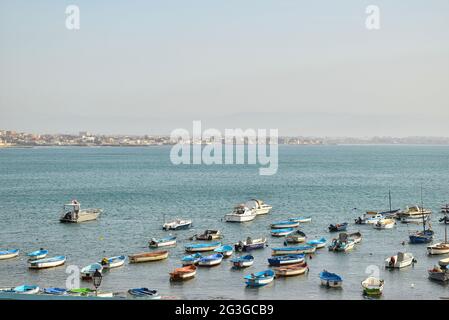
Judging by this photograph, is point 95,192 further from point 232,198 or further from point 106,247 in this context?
point 106,247

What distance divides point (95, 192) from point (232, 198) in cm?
1242

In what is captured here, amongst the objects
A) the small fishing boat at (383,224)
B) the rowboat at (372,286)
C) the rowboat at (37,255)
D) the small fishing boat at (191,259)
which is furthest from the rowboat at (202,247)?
the small fishing boat at (383,224)

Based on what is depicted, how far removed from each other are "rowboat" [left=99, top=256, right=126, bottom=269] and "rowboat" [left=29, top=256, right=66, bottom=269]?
170 cm

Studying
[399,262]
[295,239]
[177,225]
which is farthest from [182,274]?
[177,225]

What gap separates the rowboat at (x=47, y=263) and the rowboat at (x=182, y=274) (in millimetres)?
4589

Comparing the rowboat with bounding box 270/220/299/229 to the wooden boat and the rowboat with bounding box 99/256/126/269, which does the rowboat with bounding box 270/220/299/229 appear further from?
the rowboat with bounding box 99/256/126/269

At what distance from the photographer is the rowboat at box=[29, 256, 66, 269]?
70.2 feet

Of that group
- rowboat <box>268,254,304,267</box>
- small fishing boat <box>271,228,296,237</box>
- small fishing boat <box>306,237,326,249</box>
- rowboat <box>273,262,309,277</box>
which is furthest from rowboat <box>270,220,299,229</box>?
rowboat <box>273,262,309,277</box>

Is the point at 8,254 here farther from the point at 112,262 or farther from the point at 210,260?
the point at 210,260

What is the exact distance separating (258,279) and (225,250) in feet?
15.6

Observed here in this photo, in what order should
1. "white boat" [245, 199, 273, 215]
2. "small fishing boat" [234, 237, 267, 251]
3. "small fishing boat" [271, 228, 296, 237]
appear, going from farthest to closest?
Result: "white boat" [245, 199, 273, 215], "small fishing boat" [271, 228, 296, 237], "small fishing boat" [234, 237, 267, 251]
